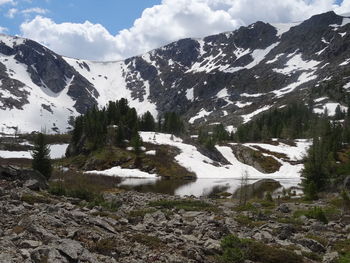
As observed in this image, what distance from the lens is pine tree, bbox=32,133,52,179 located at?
61875 millimetres

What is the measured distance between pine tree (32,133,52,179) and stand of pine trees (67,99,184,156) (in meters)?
77.9

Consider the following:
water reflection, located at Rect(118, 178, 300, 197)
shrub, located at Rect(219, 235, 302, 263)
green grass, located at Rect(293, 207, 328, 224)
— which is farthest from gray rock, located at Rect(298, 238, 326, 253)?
water reflection, located at Rect(118, 178, 300, 197)

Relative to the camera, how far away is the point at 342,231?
104 ft

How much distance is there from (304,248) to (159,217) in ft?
38.7

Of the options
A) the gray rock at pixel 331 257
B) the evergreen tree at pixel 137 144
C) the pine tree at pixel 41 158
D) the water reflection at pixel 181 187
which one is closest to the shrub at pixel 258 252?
the gray rock at pixel 331 257

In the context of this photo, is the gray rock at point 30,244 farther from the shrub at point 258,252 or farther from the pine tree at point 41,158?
the pine tree at point 41,158

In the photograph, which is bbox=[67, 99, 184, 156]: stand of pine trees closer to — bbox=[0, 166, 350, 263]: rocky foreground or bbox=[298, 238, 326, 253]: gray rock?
bbox=[0, 166, 350, 263]: rocky foreground

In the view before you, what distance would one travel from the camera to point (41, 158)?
62.2 m

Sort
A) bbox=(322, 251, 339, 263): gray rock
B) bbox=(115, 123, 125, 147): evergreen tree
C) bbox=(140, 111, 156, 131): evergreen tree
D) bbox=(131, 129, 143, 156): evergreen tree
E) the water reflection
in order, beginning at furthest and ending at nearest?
1. bbox=(140, 111, 156, 131): evergreen tree
2. bbox=(115, 123, 125, 147): evergreen tree
3. bbox=(131, 129, 143, 156): evergreen tree
4. the water reflection
5. bbox=(322, 251, 339, 263): gray rock

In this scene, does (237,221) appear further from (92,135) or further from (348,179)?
(92,135)

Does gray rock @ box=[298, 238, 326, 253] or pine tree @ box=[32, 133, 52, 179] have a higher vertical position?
pine tree @ box=[32, 133, 52, 179]

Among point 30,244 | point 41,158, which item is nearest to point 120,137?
point 41,158

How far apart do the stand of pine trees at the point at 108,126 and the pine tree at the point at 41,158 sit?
77.9 m

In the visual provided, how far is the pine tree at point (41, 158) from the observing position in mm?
61875
